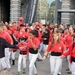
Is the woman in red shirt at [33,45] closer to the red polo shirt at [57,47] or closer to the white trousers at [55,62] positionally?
the red polo shirt at [57,47]

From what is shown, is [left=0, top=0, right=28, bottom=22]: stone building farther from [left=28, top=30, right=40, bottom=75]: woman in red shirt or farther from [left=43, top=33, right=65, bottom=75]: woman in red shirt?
[left=43, top=33, right=65, bottom=75]: woman in red shirt

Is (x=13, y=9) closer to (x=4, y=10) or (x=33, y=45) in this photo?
(x=4, y=10)

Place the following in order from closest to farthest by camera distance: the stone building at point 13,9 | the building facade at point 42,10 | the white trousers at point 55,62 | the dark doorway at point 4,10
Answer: the white trousers at point 55,62, the building facade at point 42,10, the stone building at point 13,9, the dark doorway at point 4,10

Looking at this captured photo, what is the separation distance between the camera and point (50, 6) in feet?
92.8

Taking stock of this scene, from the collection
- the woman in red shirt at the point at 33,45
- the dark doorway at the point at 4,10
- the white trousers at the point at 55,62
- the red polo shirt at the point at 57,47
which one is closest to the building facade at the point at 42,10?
the dark doorway at the point at 4,10

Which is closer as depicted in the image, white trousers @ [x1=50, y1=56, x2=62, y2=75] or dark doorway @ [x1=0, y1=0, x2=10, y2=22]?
white trousers @ [x1=50, y1=56, x2=62, y2=75]

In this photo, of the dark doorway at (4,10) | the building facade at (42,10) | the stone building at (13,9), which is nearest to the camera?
the building facade at (42,10)

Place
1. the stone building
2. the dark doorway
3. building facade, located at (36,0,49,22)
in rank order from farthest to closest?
the dark doorway
the stone building
building facade, located at (36,0,49,22)

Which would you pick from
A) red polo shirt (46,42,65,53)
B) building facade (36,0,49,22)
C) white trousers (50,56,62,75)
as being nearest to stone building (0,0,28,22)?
building facade (36,0,49,22)

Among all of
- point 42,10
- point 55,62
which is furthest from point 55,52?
point 42,10

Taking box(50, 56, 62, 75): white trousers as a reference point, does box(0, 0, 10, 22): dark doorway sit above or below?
above

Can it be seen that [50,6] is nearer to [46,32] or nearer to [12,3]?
[12,3]

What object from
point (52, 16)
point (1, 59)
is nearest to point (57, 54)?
point (1, 59)

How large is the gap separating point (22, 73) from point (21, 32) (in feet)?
8.49
